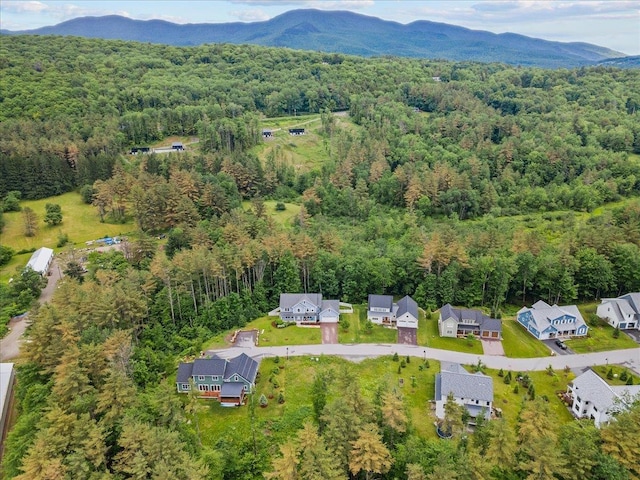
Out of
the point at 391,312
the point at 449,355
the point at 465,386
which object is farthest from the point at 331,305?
the point at 465,386

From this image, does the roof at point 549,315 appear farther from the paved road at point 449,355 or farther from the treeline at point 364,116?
the treeline at point 364,116

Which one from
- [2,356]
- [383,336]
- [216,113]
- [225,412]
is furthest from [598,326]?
[216,113]

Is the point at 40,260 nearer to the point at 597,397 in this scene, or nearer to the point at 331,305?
the point at 331,305

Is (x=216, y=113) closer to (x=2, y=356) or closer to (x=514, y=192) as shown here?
(x=514, y=192)

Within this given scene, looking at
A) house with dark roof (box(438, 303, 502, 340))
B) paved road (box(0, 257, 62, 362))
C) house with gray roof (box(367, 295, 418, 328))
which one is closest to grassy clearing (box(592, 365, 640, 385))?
house with dark roof (box(438, 303, 502, 340))

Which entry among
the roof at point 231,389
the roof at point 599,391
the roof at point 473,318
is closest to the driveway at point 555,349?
the roof at point 473,318

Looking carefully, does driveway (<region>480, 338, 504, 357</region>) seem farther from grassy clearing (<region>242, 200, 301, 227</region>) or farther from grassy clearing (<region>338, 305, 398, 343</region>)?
grassy clearing (<region>242, 200, 301, 227</region>)
